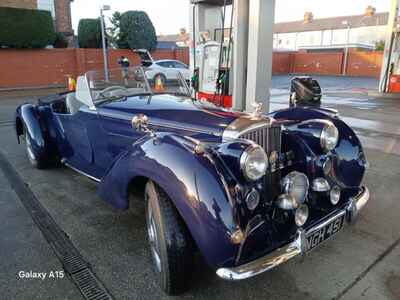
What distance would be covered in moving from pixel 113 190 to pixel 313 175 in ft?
5.05

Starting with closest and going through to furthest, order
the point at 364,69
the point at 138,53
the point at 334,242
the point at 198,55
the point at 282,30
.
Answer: the point at 334,242 → the point at 198,55 → the point at 138,53 → the point at 364,69 → the point at 282,30

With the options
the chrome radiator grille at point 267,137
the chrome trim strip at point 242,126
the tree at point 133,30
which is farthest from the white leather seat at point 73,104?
the tree at point 133,30

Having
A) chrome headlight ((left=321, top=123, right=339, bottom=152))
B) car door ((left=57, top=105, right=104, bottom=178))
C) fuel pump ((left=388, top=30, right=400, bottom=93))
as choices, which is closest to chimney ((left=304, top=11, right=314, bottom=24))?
fuel pump ((left=388, top=30, right=400, bottom=93))

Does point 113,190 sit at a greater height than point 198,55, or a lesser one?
lesser

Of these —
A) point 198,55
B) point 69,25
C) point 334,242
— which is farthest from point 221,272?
point 69,25

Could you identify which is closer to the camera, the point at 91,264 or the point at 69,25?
the point at 91,264

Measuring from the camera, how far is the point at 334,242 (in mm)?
2756

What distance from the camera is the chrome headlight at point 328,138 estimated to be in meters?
2.56

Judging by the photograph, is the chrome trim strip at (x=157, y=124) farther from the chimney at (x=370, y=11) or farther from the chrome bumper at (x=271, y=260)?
the chimney at (x=370, y=11)

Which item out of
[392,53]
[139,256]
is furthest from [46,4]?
[139,256]

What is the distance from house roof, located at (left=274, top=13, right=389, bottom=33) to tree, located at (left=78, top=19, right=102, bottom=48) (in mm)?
35273

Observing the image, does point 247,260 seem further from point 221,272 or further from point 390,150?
point 390,150

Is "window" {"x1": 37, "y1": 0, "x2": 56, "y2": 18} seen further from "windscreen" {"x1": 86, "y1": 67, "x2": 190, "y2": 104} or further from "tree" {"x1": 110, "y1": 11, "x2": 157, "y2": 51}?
"windscreen" {"x1": 86, "y1": 67, "x2": 190, "y2": 104}

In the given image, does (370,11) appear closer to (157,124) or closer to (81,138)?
(81,138)
